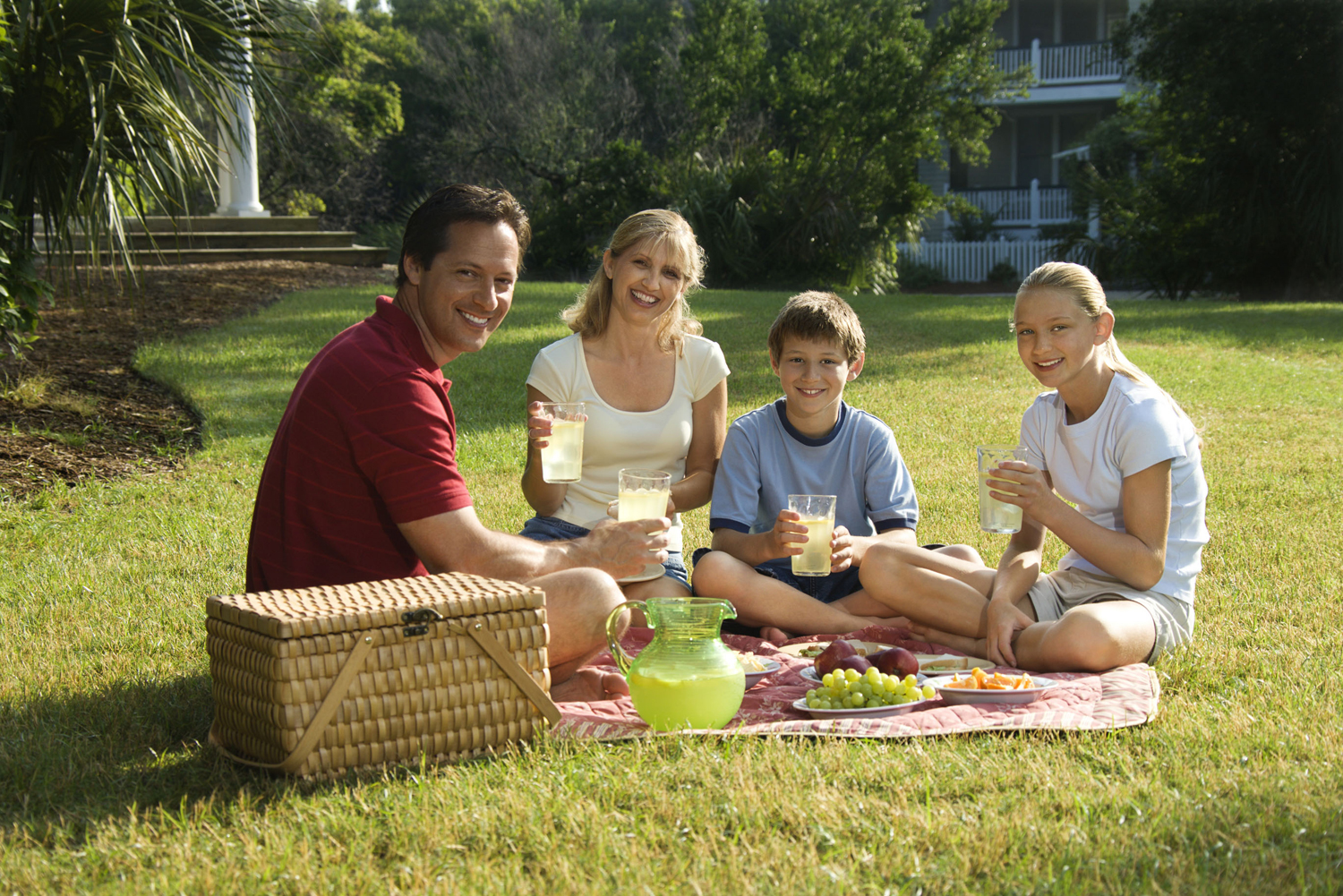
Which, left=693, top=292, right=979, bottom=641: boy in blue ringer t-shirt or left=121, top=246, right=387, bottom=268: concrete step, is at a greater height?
left=121, top=246, right=387, bottom=268: concrete step

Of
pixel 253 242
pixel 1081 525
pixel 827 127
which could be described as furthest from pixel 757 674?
pixel 827 127

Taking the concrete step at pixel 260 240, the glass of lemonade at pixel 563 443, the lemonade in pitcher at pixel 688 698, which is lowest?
the lemonade in pitcher at pixel 688 698

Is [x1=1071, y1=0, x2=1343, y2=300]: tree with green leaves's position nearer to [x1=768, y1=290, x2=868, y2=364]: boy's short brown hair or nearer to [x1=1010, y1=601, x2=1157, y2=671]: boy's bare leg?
[x1=768, y1=290, x2=868, y2=364]: boy's short brown hair

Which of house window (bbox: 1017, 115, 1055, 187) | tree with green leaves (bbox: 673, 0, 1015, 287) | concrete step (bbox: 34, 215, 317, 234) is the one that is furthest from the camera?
house window (bbox: 1017, 115, 1055, 187)

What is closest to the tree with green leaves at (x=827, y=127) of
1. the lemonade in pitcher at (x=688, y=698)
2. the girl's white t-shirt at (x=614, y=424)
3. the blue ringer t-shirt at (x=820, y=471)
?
the girl's white t-shirt at (x=614, y=424)

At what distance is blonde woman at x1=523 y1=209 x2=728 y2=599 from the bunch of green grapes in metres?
1.04

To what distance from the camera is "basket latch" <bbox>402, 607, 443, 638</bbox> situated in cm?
284

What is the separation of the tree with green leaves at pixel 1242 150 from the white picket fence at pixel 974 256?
20.2ft

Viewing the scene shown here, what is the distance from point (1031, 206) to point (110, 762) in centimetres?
2953

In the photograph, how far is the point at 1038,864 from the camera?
2.40m

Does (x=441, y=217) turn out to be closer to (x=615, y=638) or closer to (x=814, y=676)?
(x=615, y=638)

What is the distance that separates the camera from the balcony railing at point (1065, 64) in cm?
2894

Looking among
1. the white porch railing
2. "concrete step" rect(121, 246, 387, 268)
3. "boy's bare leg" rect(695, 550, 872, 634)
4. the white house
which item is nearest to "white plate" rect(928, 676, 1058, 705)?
"boy's bare leg" rect(695, 550, 872, 634)

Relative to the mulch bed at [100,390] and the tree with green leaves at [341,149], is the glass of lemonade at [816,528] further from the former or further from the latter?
the tree with green leaves at [341,149]
